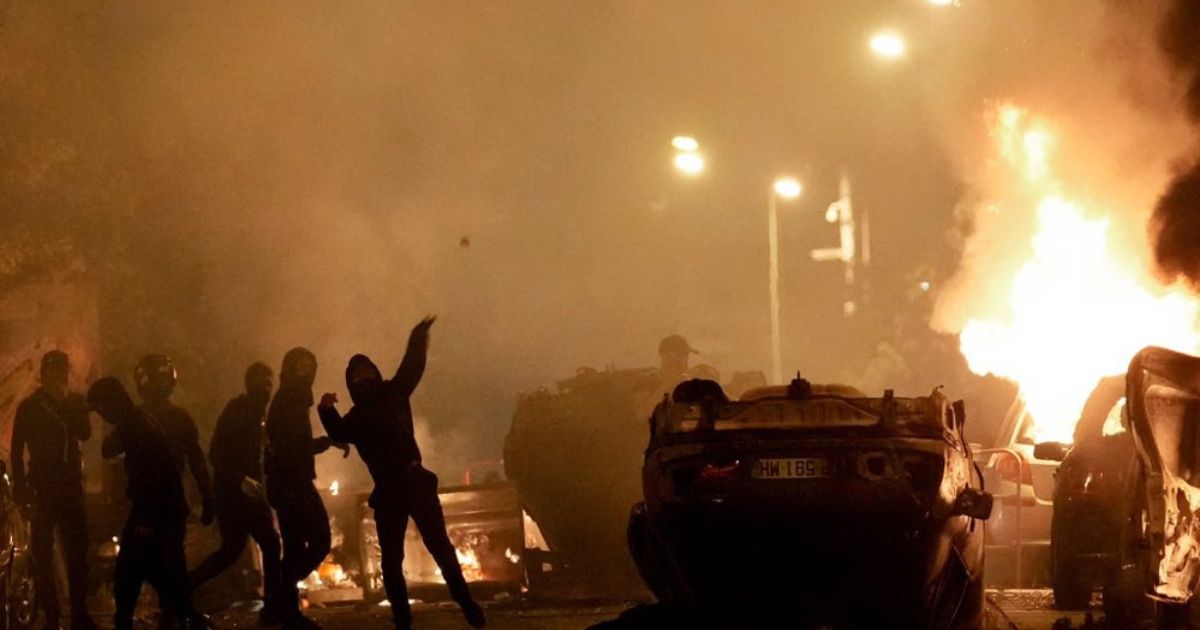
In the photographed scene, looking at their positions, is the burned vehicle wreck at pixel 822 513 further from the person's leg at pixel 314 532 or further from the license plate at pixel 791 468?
the person's leg at pixel 314 532

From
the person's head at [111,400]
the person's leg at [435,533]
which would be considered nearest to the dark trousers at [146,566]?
the person's head at [111,400]

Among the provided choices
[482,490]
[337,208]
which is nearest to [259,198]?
[337,208]

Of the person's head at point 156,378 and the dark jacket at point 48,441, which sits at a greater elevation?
the person's head at point 156,378

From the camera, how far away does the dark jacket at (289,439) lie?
38.0 ft

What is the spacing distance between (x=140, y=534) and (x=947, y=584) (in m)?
5.42

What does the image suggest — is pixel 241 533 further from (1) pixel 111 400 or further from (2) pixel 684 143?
(2) pixel 684 143

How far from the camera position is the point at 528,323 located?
102 ft

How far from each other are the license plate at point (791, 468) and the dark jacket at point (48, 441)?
601cm

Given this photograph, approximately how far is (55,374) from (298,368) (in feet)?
6.84

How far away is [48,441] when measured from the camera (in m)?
12.1

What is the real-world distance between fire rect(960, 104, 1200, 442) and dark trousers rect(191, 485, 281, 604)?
6.35 m

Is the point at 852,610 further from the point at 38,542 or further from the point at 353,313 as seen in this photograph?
the point at 353,313

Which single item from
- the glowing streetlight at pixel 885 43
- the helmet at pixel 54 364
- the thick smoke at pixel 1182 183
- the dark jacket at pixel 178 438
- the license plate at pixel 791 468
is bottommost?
the license plate at pixel 791 468

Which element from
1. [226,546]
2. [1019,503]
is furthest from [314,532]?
[1019,503]
